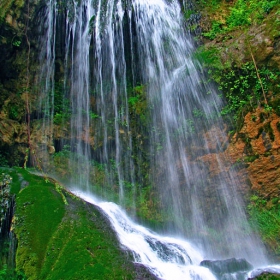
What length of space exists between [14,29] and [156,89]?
274 inches

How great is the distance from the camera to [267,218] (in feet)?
30.8

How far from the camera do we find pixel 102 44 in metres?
14.7

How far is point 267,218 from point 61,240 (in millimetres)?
6750


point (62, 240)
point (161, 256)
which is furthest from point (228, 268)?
point (62, 240)

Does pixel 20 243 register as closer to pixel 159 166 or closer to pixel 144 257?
pixel 144 257

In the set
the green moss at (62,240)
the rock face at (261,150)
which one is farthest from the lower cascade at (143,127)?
the green moss at (62,240)

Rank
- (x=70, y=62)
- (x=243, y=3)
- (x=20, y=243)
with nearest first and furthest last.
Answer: (x=20, y=243) < (x=243, y=3) < (x=70, y=62)

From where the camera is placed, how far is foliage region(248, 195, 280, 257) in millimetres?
9005

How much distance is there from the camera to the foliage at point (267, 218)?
Result: 9005 mm

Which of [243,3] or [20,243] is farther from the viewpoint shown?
[243,3]

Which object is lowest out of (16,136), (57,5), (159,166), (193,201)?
(193,201)

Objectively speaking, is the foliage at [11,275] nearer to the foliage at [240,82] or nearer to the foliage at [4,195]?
the foliage at [4,195]

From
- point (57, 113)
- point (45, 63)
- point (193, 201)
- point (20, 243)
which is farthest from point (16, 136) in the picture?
point (193, 201)

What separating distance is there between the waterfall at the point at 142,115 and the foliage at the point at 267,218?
313mm
